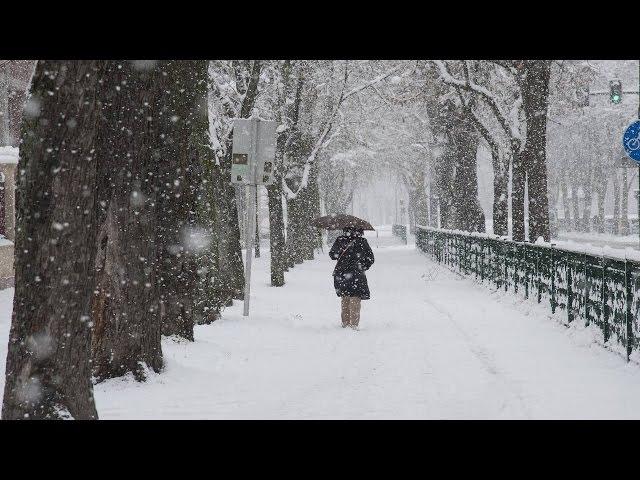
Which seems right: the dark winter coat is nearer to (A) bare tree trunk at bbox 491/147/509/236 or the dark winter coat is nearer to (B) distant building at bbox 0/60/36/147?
(A) bare tree trunk at bbox 491/147/509/236

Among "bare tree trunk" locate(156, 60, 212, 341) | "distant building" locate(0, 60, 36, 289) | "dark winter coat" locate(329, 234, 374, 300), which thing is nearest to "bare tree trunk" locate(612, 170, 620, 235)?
"distant building" locate(0, 60, 36, 289)

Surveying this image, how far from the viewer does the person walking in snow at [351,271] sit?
12.7m

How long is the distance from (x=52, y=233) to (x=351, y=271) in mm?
8467

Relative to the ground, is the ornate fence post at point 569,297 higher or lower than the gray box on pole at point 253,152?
lower

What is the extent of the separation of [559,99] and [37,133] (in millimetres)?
27262

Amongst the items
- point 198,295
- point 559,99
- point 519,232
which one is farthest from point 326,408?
point 559,99

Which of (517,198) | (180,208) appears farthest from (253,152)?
(517,198)

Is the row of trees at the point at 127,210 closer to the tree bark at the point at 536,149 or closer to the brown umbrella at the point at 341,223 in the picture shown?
the tree bark at the point at 536,149

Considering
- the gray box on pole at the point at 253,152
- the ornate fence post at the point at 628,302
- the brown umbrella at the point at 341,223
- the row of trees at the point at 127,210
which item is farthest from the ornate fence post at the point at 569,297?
the row of trees at the point at 127,210

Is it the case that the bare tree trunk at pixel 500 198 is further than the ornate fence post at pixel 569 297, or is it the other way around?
the bare tree trunk at pixel 500 198

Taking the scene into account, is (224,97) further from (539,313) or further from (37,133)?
(37,133)

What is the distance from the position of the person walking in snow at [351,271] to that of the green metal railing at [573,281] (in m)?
3.13
